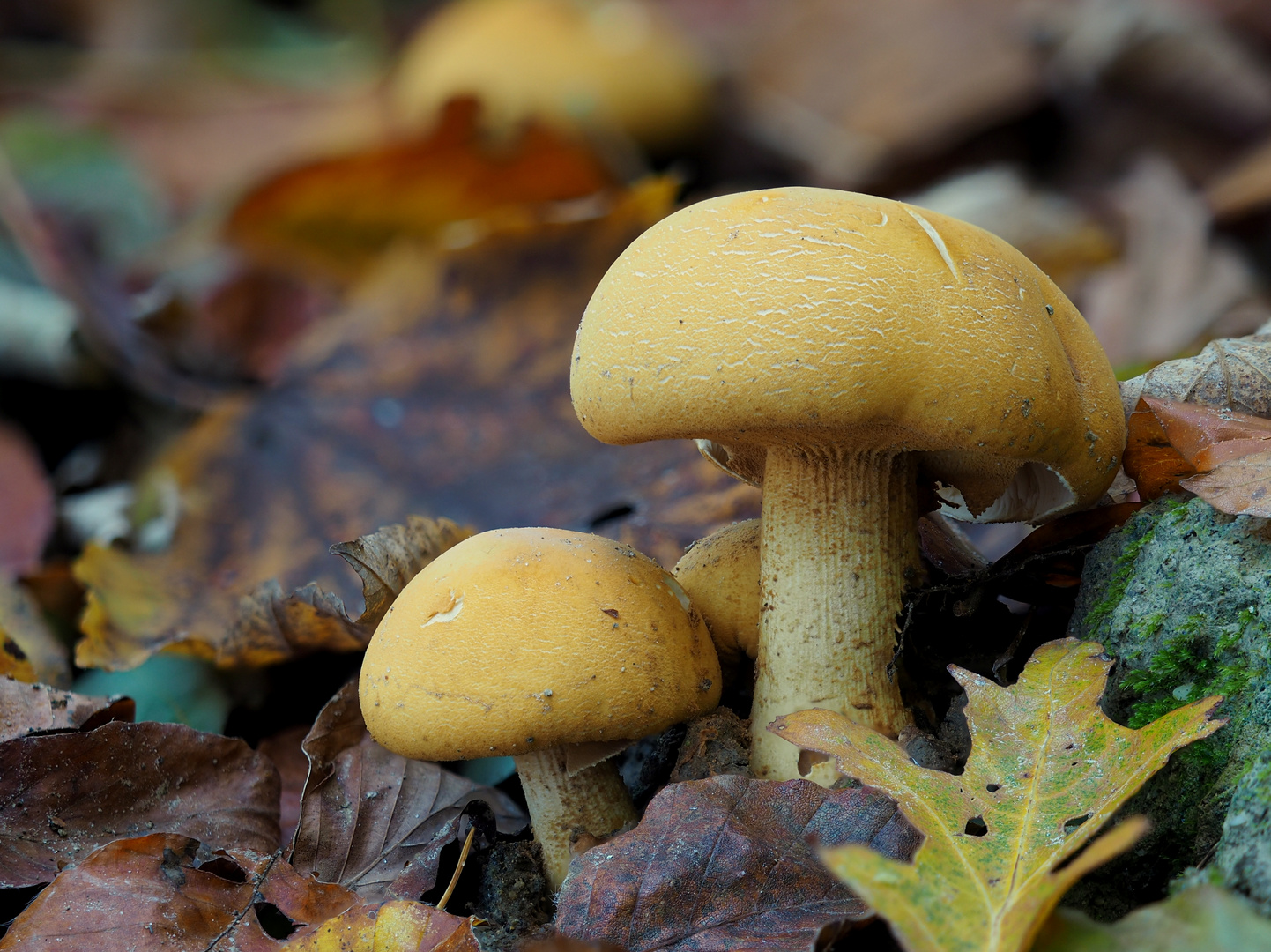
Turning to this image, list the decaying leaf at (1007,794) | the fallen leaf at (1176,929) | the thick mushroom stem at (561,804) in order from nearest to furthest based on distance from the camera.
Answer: the fallen leaf at (1176,929) < the decaying leaf at (1007,794) < the thick mushroom stem at (561,804)

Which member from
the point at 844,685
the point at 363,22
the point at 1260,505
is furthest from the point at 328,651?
the point at 363,22

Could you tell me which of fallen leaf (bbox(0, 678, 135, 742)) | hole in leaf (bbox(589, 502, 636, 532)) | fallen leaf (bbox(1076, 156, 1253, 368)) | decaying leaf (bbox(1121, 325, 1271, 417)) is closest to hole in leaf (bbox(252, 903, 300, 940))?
fallen leaf (bbox(0, 678, 135, 742))

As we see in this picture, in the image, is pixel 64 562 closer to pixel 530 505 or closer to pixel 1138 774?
pixel 530 505

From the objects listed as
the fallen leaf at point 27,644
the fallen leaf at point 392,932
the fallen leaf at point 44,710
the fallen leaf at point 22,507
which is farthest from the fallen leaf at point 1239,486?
the fallen leaf at point 22,507

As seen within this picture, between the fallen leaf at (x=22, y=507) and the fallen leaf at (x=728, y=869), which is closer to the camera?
the fallen leaf at (x=728, y=869)

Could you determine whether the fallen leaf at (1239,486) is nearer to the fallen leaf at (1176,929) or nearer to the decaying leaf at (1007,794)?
the decaying leaf at (1007,794)

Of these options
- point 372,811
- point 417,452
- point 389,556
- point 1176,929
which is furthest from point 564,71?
point 1176,929
